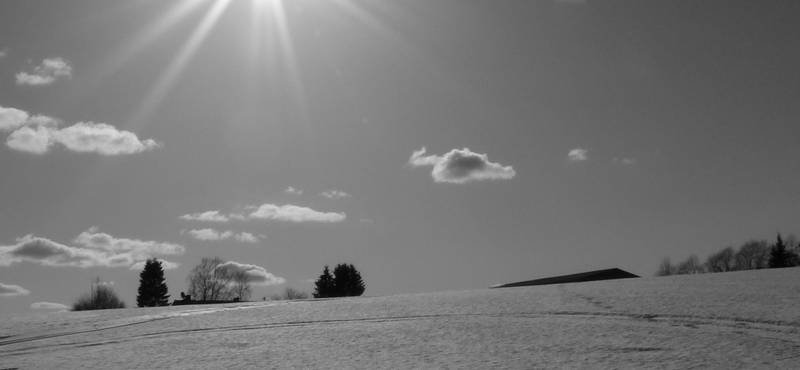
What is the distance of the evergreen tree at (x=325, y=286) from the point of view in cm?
7625

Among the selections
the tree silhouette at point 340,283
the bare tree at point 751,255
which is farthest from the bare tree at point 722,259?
the tree silhouette at point 340,283

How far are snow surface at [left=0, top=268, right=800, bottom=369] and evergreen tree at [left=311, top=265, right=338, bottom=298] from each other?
63382 mm

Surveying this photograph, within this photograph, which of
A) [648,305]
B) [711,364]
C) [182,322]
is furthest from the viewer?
[182,322]

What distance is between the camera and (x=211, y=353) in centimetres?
869

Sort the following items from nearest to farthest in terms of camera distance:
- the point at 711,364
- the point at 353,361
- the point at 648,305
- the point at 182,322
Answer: the point at 711,364 → the point at 353,361 → the point at 648,305 → the point at 182,322

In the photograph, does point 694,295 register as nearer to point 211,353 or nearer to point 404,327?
point 404,327

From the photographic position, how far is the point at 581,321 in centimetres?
931

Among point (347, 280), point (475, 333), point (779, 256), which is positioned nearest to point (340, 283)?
point (347, 280)

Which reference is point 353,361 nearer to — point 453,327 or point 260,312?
point 453,327

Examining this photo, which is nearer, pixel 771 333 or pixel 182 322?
pixel 771 333

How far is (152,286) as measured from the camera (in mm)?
76000

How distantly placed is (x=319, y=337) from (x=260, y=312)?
404 centimetres

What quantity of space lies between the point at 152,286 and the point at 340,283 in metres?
A: 22.7

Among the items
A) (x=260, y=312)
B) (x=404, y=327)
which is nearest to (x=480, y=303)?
(x=404, y=327)
